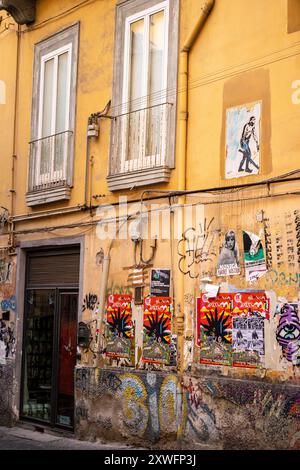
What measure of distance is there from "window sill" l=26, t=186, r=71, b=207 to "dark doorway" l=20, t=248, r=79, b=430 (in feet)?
2.88

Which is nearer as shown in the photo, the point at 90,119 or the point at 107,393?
the point at 107,393

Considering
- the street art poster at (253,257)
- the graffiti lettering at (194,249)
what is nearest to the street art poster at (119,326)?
the graffiti lettering at (194,249)

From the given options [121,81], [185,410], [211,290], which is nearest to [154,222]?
[211,290]

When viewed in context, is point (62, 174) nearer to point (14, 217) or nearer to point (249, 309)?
point (14, 217)

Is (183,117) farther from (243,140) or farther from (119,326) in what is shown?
(119,326)

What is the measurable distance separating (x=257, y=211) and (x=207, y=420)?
270 centimetres

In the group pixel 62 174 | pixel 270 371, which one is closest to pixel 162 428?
pixel 270 371

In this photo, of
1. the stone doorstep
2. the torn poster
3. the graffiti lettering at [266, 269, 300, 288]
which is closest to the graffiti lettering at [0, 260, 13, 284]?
the stone doorstep

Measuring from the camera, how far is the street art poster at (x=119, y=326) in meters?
10.6

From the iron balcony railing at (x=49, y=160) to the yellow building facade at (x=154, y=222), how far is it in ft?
0.12

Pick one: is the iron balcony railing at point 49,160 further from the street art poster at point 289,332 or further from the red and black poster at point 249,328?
the street art poster at point 289,332

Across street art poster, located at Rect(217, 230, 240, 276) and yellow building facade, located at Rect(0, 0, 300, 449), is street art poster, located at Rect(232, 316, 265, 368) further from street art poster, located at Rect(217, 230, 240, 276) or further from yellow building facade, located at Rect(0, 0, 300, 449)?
street art poster, located at Rect(217, 230, 240, 276)

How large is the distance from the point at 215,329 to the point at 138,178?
2.57 meters
